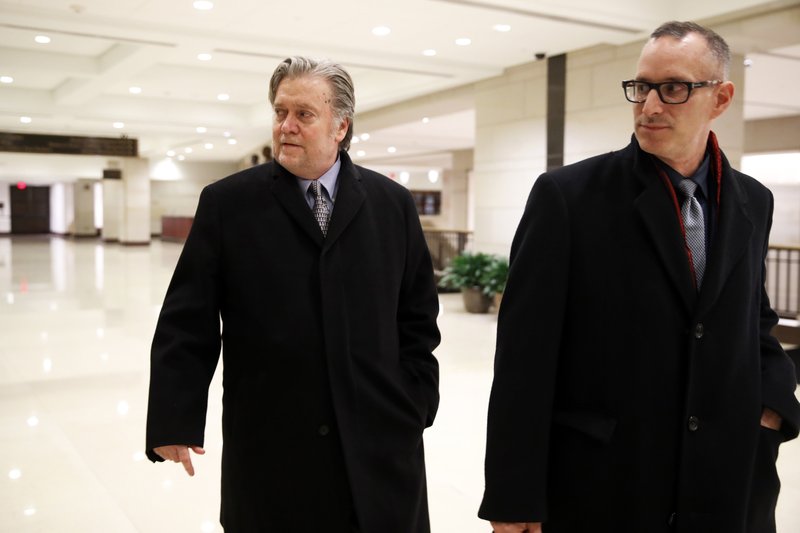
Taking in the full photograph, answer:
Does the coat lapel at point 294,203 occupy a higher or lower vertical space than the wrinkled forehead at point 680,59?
lower

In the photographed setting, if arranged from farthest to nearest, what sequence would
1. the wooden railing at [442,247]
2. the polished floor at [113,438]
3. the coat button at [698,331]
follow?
the wooden railing at [442,247] → the polished floor at [113,438] → the coat button at [698,331]

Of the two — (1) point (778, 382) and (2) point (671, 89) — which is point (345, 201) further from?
(1) point (778, 382)

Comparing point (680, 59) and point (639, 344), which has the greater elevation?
point (680, 59)

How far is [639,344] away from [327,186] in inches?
40.0

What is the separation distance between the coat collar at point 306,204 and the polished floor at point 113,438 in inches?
78.9

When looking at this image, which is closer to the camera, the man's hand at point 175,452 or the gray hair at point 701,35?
the gray hair at point 701,35

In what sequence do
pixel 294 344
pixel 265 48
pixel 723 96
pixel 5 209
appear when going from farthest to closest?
pixel 5 209 < pixel 265 48 < pixel 294 344 < pixel 723 96

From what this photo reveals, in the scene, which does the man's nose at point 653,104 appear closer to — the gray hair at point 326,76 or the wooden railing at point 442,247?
the gray hair at point 326,76

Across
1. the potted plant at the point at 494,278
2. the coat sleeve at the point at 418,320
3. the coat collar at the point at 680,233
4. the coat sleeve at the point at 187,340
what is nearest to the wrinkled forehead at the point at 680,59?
the coat collar at the point at 680,233

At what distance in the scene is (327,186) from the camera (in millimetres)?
2215

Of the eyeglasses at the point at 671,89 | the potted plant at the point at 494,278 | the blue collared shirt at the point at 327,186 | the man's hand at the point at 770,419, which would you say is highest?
the eyeglasses at the point at 671,89

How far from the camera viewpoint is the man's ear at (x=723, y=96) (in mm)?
1666

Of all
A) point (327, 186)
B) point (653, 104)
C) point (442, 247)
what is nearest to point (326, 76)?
point (327, 186)

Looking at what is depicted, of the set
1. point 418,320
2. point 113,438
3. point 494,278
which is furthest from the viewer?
point 494,278
